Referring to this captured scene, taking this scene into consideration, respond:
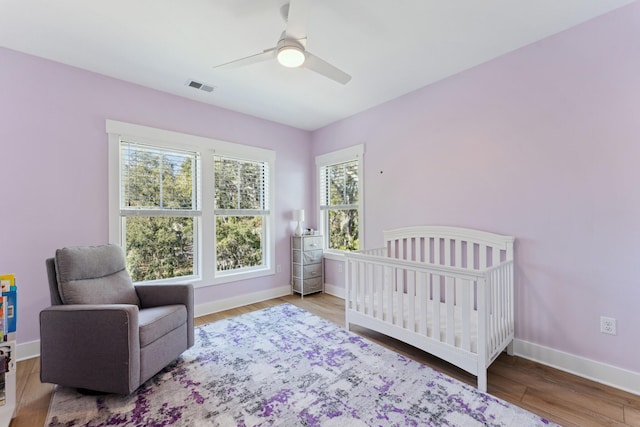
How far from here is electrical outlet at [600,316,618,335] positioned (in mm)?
1933

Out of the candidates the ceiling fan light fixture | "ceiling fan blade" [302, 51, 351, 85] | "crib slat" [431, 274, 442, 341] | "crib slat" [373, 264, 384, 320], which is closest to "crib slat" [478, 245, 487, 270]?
"crib slat" [431, 274, 442, 341]

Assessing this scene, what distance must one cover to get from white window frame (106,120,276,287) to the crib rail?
5.24ft

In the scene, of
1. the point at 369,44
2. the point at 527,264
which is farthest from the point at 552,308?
the point at 369,44

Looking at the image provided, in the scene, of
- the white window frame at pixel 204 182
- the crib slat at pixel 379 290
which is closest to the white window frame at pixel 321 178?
the white window frame at pixel 204 182

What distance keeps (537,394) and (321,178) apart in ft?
11.2

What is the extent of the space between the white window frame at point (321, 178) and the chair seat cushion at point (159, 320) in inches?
91.0

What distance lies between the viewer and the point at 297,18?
5.38 ft

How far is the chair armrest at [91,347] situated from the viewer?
5.71 ft

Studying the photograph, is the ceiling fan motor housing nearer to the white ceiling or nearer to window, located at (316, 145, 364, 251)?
the white ceiling

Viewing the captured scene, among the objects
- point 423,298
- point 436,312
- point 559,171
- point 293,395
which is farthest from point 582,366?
point 293,395

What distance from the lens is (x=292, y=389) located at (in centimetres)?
189

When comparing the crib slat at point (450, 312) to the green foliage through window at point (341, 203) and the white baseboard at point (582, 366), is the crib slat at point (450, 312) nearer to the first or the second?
the white baseboard at point (582, 366)

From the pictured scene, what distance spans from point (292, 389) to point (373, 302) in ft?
3.61

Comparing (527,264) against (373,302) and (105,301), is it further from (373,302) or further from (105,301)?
(105,301)
